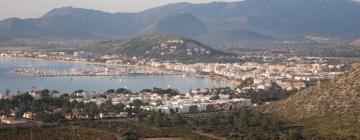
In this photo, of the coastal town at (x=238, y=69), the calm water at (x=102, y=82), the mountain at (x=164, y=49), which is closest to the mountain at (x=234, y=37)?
the mountain at (x=164, y=49)

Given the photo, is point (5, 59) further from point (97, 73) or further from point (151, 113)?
point (151, 113)

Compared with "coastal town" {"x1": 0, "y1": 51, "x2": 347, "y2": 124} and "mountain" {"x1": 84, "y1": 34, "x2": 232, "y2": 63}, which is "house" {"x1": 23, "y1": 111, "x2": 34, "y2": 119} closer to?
"coastal town" {"x1": 0, "y1": 51, "x2": 347, "y2": 124}

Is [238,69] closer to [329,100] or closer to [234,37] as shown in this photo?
[329,100]

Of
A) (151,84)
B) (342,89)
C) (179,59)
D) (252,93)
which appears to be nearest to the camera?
(342,89)

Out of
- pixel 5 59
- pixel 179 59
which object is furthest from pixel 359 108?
pixel 5 59

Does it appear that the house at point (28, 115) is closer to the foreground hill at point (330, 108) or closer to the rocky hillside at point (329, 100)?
the foreground hill at point (330, 108)

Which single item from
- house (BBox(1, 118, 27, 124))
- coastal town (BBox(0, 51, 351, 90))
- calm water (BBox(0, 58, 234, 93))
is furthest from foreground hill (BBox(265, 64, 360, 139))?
calm water (BBox(0, 58, 234, 93))
